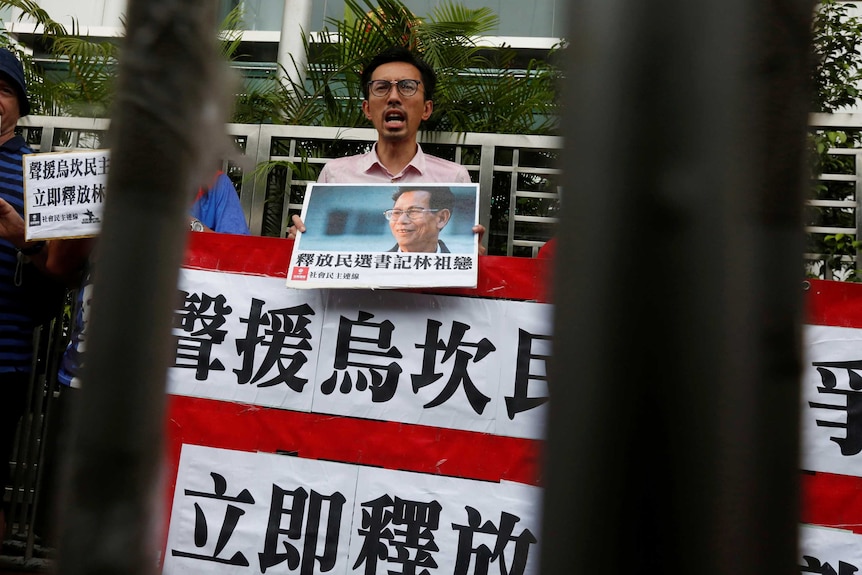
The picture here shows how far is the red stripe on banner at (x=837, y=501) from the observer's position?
2584 millimetres

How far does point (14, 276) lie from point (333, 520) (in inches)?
54.5

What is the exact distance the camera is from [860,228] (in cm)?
337

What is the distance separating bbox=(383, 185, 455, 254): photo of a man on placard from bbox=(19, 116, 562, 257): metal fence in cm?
71

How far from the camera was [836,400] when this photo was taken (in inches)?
105

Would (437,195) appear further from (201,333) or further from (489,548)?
(489,548)

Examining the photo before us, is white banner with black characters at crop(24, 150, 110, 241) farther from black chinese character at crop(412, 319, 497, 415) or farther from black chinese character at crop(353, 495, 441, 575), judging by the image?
black chinese character at crop(353, 495, 441, 575)

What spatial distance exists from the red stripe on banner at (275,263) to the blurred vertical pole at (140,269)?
7.56 feet

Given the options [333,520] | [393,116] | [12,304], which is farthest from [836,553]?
[12,304]

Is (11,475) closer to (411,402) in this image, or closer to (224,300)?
(224,300)

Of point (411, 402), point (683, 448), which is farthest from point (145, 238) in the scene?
point (411, 402)

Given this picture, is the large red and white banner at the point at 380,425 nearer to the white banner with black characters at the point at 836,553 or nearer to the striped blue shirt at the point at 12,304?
the white banner with black characters at the point at 836,553

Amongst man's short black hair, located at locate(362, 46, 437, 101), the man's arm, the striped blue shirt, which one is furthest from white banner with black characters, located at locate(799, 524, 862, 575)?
the striped blue shirt

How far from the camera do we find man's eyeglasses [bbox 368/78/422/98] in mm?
3545

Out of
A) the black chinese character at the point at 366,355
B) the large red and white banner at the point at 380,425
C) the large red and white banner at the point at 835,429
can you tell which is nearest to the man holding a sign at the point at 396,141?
the large red and white banner at the point at 380,425
